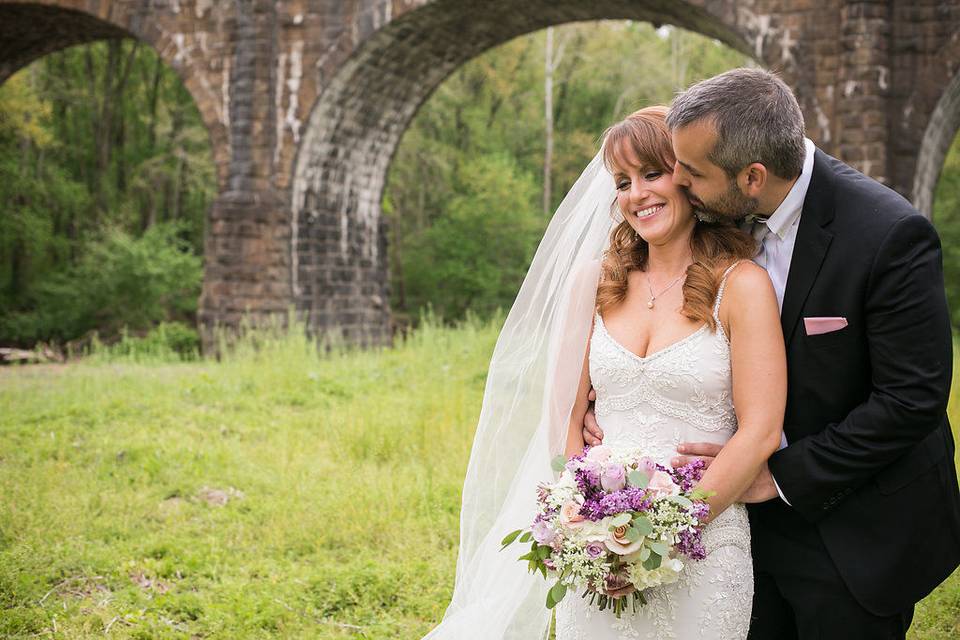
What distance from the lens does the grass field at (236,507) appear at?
4.08 metres

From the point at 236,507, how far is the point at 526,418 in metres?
2.98

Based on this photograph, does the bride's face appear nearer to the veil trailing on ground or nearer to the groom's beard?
the groom's beard

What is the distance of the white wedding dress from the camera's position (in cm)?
240

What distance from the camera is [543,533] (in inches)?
89.9

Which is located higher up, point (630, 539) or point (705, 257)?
point (705, 257)

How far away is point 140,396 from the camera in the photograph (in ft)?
27.9

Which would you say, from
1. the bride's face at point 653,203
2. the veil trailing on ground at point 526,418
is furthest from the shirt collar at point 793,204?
the veil trailing on ground at point 526,418

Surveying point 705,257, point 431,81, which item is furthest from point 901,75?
point 705,257

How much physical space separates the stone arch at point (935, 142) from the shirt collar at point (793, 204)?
27.3 ft

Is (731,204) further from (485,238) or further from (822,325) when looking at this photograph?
(485,238)

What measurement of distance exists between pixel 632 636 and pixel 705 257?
3.42 ft

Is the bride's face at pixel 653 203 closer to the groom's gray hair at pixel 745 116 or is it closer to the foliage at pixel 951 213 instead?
the groom's gray hair at pixel 745 116

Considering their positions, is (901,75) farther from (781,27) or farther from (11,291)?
(11,291)

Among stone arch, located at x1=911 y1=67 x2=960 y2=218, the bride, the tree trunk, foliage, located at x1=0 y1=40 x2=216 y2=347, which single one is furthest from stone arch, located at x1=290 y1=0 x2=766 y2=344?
the tree trunk
